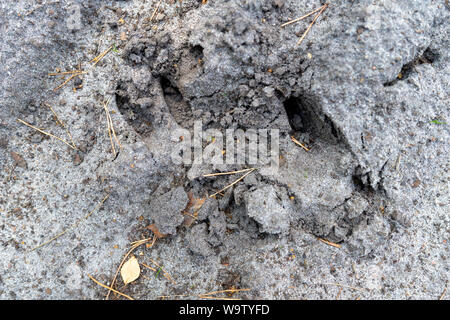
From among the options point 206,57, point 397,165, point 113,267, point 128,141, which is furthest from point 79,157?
point 397,165

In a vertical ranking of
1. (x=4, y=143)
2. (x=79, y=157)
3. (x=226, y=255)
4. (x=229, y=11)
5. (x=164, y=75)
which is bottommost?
(x=226, y=255)

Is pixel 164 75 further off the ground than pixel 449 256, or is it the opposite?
pixel 164 75

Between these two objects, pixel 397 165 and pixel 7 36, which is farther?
pixel 7 36

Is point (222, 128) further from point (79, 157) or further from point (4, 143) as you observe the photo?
point (4, 143)

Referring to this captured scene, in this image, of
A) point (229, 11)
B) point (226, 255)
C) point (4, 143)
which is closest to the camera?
point (229, 11)

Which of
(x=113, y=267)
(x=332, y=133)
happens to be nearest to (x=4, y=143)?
(x=113, y=267)

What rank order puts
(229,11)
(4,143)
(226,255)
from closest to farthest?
1. (229,11)
2. (226,255)
3. (4,143)
